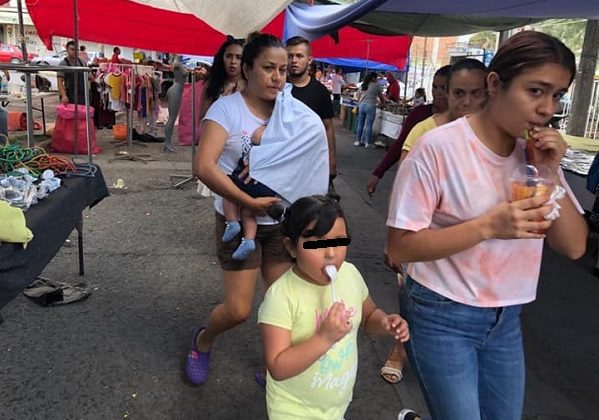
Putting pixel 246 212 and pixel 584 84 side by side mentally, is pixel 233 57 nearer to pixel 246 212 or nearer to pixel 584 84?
pixel 246 212

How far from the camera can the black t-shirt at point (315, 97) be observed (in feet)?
14.0

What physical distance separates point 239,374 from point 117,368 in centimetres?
73

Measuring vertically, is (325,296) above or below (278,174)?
below

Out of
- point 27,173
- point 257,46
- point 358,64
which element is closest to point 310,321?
point 257,46

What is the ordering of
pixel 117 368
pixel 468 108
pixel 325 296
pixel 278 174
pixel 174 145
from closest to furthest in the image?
pixel 325 296
pixel 278 174
pixel 468 108
pixel 117 368
pixel 174 145

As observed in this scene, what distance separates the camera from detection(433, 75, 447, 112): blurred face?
3.43 meters

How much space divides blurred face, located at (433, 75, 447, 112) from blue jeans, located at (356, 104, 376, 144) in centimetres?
1052

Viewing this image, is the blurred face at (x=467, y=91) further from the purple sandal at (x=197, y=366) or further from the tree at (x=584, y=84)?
the tree at (x=584, y=84)

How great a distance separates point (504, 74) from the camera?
1545mm

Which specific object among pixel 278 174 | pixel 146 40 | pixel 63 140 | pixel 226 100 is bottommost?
pixel 63 140

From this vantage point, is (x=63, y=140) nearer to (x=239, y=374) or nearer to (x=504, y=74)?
(x=239, y=374)

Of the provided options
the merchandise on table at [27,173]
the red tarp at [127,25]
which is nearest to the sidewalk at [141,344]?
the merchandise on table at [27,173]

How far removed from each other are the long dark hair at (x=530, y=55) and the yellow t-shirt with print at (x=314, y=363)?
83cm

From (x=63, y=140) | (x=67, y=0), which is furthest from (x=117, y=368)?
(x=63, y=140)
